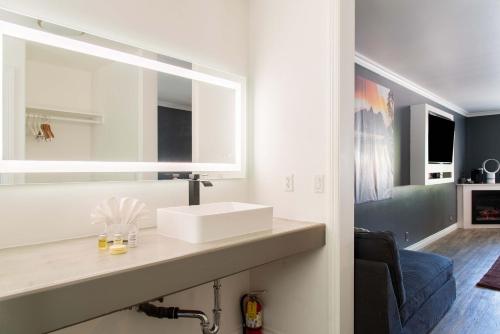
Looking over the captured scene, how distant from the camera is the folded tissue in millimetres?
1365

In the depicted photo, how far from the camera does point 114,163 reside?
1623 millimetres

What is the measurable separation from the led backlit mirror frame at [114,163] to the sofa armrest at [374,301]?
98 cm

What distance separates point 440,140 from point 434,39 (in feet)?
8.37

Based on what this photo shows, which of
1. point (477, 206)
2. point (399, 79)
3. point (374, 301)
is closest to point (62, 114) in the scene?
point (374, 301)

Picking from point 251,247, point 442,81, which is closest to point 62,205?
point 251,247

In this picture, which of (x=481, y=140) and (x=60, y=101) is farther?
(x=481, y=140)

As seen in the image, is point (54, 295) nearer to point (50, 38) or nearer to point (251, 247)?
point (251, 247)

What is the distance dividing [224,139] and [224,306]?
1.06 meters

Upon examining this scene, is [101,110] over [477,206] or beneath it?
over

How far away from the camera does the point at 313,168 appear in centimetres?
193

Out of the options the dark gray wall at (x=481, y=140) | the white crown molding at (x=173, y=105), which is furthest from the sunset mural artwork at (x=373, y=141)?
the dark gray wall at (x=481, y=140)

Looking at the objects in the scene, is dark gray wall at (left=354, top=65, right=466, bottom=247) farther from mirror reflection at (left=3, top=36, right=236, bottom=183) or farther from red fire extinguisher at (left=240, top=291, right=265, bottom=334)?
mirror reflection at (left=3, top=36, right=236, bottom=183)

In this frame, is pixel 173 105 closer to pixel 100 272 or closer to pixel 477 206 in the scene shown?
pixel 100 272

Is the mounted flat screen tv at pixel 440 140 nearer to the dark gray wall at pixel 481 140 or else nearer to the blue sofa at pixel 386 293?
the dark gray wall at pixel 481 140
